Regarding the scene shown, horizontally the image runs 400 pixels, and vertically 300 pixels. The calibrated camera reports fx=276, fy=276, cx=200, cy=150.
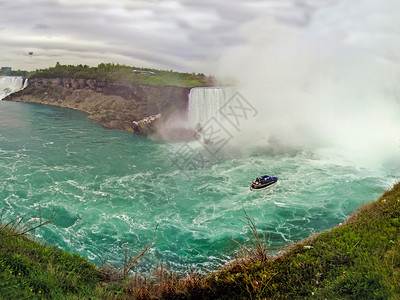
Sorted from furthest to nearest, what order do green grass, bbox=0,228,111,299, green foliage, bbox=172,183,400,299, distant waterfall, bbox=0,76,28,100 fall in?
distant waterfall, bbox=0,76,28,100, green grass, bbox=0,228,111,299, green foliage, bbox=172,183,400,299

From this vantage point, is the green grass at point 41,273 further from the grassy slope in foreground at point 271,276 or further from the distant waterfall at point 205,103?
the distant waterfall at point 205,103

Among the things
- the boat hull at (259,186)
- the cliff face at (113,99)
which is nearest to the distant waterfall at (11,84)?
the cliff face at (113,99)

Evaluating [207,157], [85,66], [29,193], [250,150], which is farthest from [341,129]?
[85,66]

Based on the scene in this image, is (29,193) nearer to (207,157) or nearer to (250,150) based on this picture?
(207,157)

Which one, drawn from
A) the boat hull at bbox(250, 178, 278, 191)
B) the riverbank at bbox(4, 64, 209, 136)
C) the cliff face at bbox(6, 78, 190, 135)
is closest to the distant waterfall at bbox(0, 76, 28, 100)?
the riverbank at bbox(4, 64, 209, 136)

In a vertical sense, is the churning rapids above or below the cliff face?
below

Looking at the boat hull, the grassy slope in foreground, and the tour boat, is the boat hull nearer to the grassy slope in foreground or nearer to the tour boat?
the tour boat

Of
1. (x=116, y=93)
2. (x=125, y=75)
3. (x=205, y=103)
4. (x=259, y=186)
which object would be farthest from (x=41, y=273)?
(x=125, y=75)
